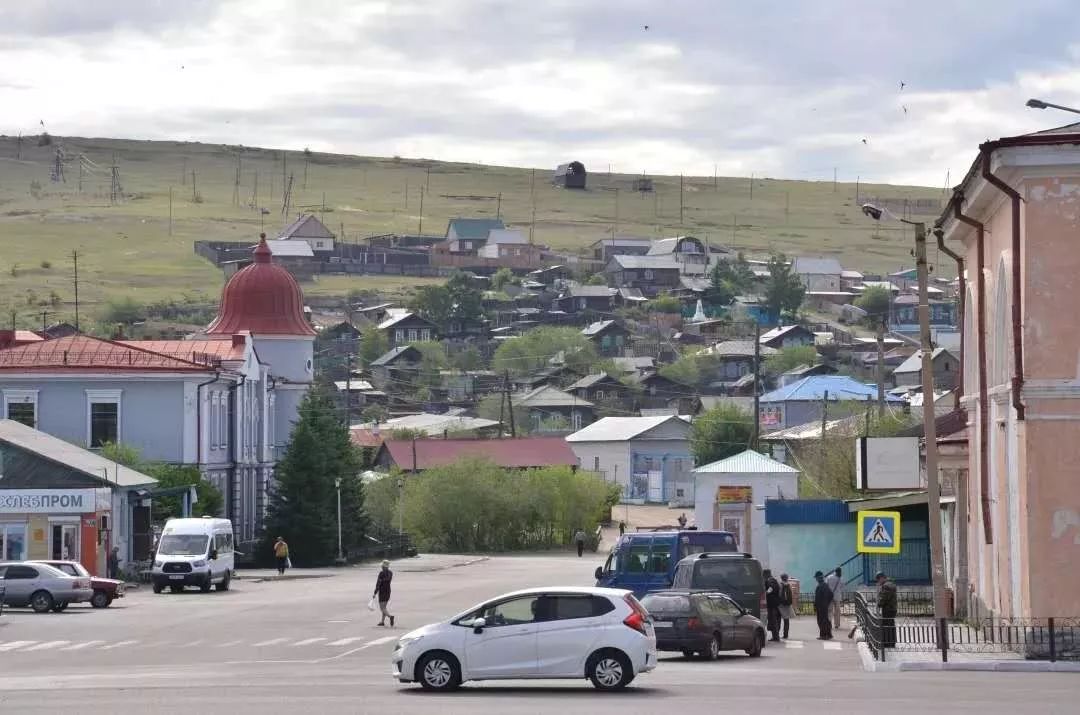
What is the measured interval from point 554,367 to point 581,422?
70.4 feet

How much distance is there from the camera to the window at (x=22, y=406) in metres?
67.7

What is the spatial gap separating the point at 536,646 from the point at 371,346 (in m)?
144

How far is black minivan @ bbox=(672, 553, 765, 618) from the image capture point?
36.3 metres

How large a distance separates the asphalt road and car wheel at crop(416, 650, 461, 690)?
0.87 feet

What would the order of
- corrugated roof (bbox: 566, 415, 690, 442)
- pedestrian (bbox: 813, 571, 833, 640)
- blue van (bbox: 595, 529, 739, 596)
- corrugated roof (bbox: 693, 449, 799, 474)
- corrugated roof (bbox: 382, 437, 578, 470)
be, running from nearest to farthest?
pedestrian (bbox: 813, 571, 833, 640), blue van (bbox: 595, 529, 739, 596), corrugated roof (bbox: 693, 449, 799, 474), corrugated roof (bbox: 382, 437, 578, 470), corrugated roof (bbox: 566, 415, 690, 442)

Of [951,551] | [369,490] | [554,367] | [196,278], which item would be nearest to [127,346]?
[369,490]

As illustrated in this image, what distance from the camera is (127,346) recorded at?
69.7m

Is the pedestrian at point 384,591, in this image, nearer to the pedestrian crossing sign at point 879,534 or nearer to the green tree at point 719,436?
the pedestrian crossing sign at point 879,534

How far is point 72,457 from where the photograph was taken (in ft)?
190

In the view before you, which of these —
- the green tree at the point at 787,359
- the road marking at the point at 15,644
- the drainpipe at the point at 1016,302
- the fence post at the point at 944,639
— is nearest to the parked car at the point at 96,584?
the road marking at the point at 15,644

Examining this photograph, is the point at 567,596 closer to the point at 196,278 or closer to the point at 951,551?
the point at 951,551

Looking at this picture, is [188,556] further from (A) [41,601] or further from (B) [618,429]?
(B) [618,429]

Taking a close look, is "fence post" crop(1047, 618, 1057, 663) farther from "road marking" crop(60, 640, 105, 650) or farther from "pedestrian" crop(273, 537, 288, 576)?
"pedestrian" crop(273, 537, 288, 576)

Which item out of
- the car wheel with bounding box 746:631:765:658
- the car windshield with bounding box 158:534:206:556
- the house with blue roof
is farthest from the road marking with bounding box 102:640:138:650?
the house with blue roof
